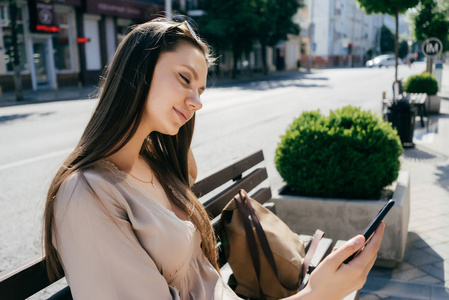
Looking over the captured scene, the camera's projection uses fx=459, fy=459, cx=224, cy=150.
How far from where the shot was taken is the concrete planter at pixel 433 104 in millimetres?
13203

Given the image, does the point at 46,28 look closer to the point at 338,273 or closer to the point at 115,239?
the point at 115,239

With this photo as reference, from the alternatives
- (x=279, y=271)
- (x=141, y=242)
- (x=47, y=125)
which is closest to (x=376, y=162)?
(x=279, y=271)

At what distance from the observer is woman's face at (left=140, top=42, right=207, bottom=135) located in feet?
4.91

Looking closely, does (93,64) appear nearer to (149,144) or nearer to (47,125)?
(47,125)

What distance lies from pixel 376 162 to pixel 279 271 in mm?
1876

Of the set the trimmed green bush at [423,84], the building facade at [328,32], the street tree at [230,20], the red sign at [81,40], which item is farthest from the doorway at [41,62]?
the building facade at [328,32]

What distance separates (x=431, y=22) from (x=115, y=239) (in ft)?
60.6

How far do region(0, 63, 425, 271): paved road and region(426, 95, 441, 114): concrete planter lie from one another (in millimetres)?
2623

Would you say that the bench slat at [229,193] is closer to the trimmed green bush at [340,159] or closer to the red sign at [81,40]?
the trimmed green bush at [340,159]

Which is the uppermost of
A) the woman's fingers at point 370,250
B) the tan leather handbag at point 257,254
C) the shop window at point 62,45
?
the shop window at point 62,45

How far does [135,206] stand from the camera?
4.50ft

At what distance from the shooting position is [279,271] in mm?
2289

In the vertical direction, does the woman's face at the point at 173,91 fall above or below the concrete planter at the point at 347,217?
above

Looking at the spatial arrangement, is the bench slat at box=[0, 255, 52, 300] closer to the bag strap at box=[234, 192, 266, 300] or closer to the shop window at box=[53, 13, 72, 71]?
the bag strap at box=[234, 192, 266, 300]
